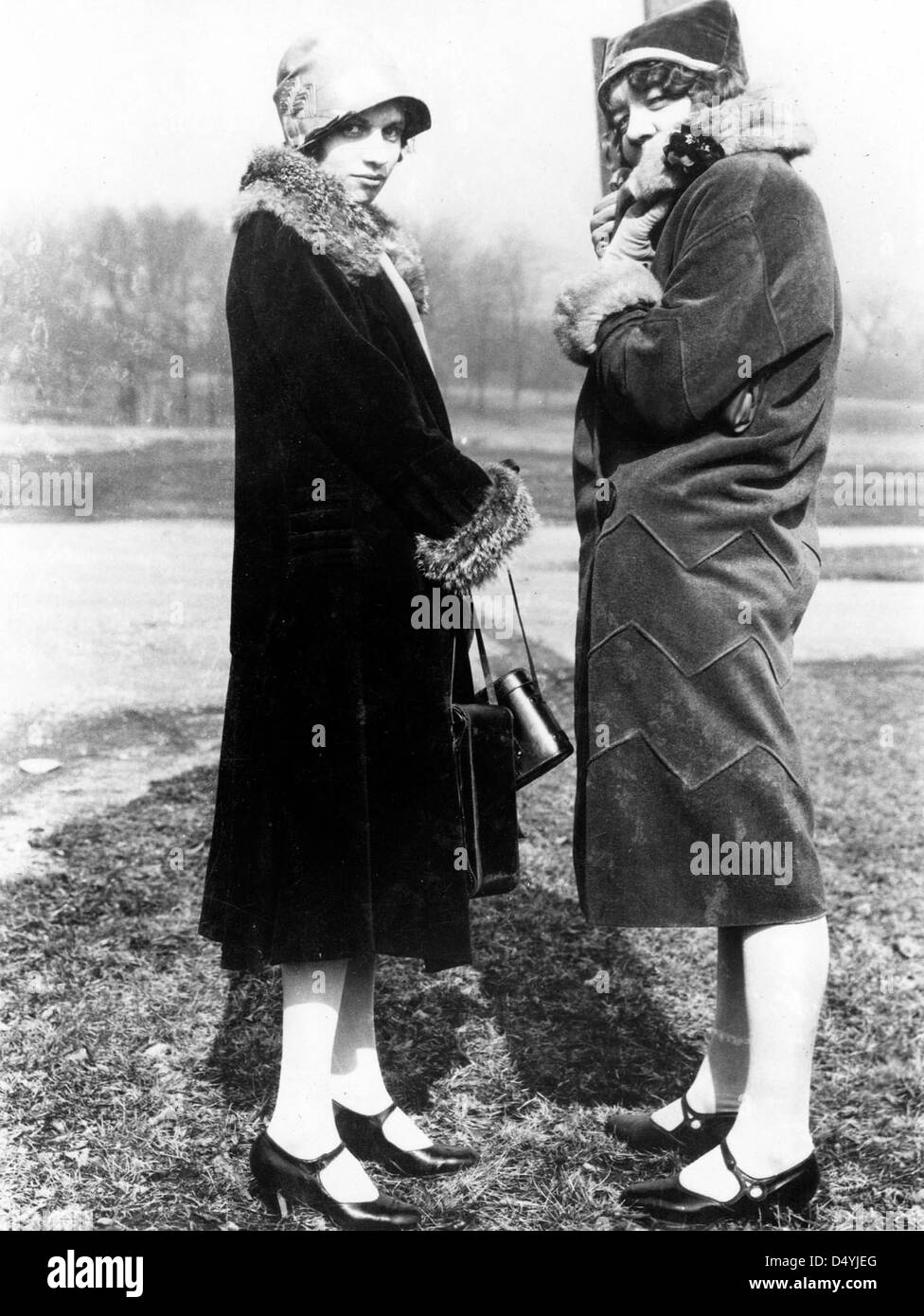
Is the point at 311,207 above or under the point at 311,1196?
above

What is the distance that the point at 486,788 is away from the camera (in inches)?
99.4

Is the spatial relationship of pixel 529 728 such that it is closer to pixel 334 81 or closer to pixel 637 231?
pixel 637 231

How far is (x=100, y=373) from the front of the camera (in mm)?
8164

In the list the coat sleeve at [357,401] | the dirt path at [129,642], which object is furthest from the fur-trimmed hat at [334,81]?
→ the dirt path at [129,642]

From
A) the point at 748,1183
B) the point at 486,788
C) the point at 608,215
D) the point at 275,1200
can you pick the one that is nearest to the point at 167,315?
the point at 608,215

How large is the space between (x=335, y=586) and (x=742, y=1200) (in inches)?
53.2

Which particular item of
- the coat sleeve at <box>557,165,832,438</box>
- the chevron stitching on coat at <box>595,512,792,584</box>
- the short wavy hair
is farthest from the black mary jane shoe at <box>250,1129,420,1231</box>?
the short wavy hair

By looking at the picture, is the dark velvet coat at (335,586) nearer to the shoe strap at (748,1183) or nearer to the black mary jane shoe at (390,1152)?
the black mary jane shoe at (390,1152)

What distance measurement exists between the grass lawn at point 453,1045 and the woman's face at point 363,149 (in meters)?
1.98

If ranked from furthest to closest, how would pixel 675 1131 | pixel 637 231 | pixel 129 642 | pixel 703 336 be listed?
pixel 129 642 < pixel 675 1131 < pixel 637 231 < pixel 703 336

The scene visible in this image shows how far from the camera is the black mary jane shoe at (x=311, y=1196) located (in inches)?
94.0

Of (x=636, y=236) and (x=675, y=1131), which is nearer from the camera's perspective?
(x=636, y=236)

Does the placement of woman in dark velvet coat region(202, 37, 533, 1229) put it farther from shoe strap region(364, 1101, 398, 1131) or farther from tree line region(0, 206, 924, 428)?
tree line region(0, 206, 924, 428)
